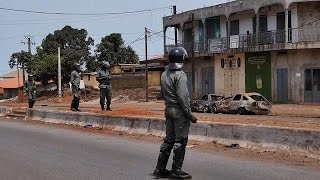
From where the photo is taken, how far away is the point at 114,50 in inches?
2980

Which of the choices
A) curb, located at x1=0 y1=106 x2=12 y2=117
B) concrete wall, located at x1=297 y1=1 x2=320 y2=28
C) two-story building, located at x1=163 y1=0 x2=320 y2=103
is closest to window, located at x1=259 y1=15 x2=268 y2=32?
two-story building, located at x1=163 y1=0 x2=320 y2=103

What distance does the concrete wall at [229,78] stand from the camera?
1649 inches

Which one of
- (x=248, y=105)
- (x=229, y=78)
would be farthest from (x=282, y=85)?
(x=248, y=105)

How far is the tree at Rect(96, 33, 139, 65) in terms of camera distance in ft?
243

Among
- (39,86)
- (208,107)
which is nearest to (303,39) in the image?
(208,107)

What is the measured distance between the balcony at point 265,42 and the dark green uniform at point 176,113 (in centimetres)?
2731

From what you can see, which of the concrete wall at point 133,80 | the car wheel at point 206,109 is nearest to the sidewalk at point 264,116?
the car wheel at point 206,109

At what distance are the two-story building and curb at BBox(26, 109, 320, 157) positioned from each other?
20843mm

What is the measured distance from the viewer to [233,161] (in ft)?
33.6

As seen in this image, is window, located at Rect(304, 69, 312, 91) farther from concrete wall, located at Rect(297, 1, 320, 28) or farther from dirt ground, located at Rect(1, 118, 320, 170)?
dirt ground, located at Rect(1, 118, 320, 170)

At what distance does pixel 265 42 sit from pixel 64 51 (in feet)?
128

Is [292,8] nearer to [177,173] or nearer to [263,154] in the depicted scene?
[263,154]

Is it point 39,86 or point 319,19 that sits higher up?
point 319,19

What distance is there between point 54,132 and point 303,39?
945 inches
